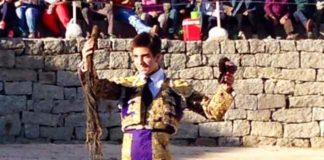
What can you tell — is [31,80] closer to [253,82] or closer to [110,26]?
[110,26]

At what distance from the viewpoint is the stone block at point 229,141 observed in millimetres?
12102

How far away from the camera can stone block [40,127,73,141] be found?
12.1 metres

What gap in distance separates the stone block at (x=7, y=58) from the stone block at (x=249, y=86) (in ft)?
8.51

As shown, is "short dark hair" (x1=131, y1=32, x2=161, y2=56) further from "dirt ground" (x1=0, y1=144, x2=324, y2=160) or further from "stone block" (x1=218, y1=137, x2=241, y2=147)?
"stone block" (x1=218, y1=137, x2=241, y2=147)

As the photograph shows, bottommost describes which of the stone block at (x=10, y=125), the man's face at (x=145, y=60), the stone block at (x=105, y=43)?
the stone block at (x=10, y=125)

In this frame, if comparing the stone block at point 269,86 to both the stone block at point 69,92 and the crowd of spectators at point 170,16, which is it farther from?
the stone block at point 69,92

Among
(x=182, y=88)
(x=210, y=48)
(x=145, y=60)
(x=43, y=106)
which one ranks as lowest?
(x=43, y=106)

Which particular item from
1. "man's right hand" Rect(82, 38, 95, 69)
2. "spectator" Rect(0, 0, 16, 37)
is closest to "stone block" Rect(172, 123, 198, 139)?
"spectator" Rect(0, 0, 16, 37)

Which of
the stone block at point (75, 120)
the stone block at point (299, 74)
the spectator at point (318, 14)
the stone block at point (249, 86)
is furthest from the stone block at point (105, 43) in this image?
the spectator at point (318, 14)

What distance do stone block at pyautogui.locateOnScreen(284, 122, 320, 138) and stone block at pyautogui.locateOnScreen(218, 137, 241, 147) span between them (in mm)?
560

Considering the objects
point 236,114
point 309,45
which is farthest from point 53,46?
point 309,45

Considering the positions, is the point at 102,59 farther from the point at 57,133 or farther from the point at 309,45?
the point at 309,45

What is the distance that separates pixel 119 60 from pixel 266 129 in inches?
73.9

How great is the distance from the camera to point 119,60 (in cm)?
1217
